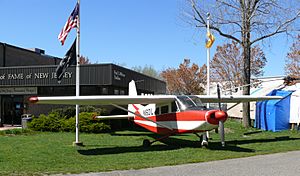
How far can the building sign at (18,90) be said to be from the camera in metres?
25.9

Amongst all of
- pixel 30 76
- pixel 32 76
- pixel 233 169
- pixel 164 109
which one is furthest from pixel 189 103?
pixel 30 76

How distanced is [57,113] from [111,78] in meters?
4.20

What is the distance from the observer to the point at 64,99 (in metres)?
12.7

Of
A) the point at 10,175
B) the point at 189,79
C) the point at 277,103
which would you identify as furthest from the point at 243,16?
the point at 189,79

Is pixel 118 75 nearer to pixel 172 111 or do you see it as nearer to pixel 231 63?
pixel 172 111

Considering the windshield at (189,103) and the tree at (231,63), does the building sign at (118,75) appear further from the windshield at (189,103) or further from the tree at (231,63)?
the tree at (231,63)

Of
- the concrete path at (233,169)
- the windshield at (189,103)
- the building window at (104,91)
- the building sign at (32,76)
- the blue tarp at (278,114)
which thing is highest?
the building sign at (32,76)

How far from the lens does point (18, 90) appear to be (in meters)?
26.3

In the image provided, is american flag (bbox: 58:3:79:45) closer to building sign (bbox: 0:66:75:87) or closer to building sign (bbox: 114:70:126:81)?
building sign (bbox: 114:70:126:81)

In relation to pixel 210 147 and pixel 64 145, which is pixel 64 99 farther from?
pixel 210 147

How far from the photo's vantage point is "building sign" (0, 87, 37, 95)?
85.0 ft

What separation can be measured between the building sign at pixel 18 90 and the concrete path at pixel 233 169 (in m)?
18.9

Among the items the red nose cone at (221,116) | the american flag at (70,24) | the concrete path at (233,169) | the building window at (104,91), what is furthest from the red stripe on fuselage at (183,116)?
the building window at (104,91)

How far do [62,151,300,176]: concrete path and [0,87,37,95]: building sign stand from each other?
18.9 metres
